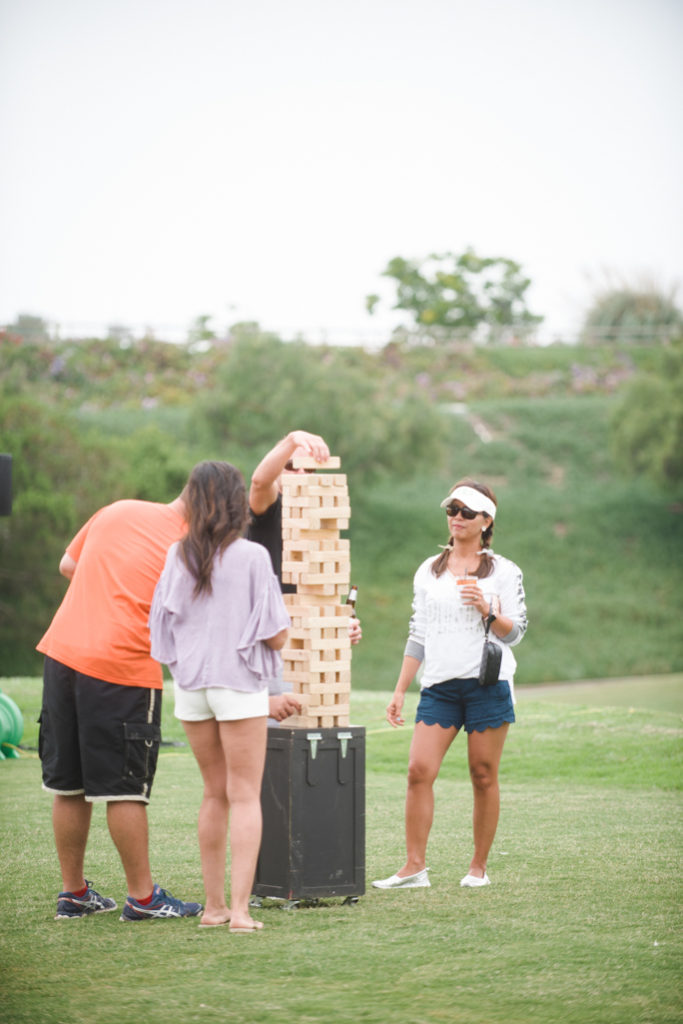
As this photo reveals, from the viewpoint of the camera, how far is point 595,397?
43.9 m

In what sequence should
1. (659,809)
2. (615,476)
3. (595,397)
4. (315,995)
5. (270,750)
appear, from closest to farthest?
(315,995) < (270,750) < (659,809) < (615,476) < (595,397)

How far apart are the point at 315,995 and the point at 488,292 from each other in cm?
5594

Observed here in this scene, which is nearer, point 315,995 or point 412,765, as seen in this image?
point 315,995

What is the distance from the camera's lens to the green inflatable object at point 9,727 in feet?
37.1

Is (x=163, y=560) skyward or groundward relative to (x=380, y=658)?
skyward

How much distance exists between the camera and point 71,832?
5.43 metres

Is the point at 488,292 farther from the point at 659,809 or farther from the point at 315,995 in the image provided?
the point at 315,995

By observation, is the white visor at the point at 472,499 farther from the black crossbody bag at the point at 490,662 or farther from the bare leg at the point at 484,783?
the bare leg at the point at 484,783

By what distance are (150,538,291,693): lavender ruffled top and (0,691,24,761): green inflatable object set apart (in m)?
6.57

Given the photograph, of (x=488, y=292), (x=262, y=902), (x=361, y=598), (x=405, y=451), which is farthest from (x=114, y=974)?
(x=488, y=292)

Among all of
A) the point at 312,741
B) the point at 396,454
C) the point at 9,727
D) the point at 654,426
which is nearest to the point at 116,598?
the point at 312,741

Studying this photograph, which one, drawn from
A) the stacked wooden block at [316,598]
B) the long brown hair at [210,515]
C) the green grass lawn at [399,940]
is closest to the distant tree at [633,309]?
the green grass lawn at [399,940]

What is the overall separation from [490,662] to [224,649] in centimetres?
139

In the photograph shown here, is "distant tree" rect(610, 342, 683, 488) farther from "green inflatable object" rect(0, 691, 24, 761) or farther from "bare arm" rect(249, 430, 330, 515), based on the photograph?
"bare arm" rect(249, 430, 330, 515)
